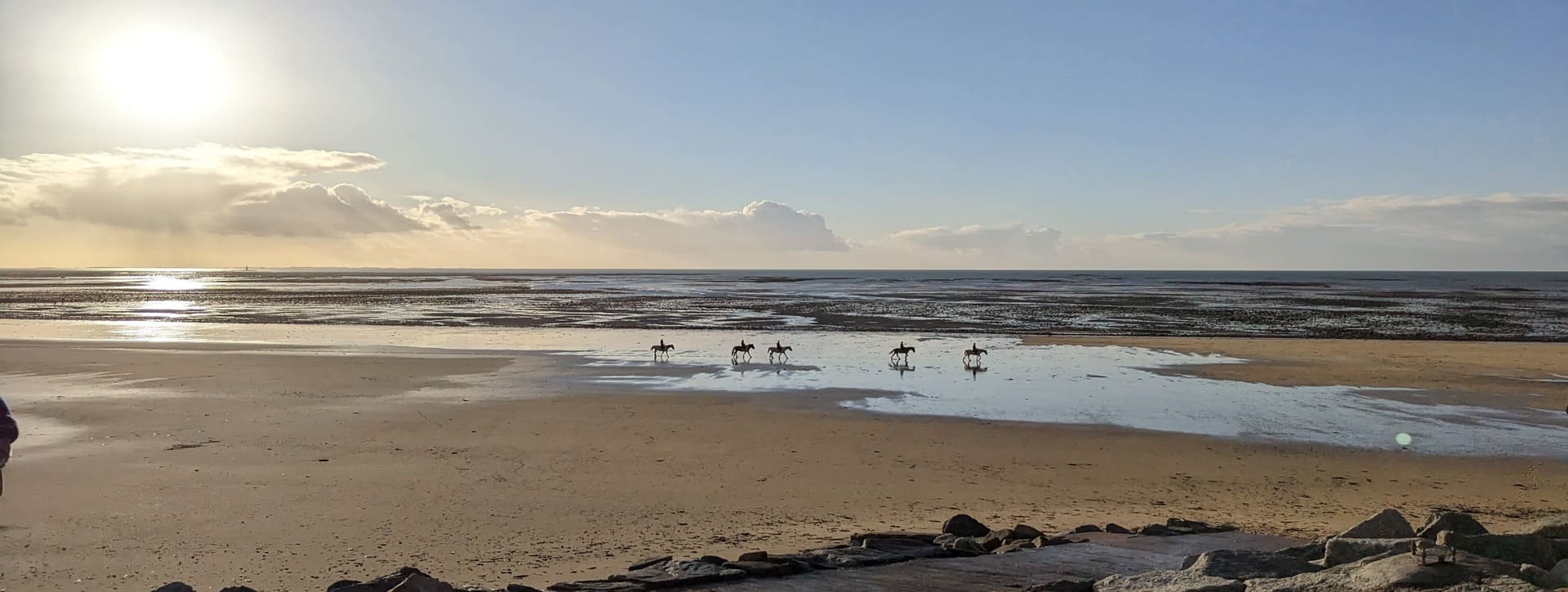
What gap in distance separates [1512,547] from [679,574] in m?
6.41

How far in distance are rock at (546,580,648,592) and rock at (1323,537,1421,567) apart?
540 centimetres

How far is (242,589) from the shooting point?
6.44m

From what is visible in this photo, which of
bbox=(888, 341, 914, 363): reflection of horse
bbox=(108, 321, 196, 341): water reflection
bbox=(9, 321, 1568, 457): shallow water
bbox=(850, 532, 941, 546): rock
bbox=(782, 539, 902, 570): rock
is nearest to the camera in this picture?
bbox=(782, 539, 902, 570): rock

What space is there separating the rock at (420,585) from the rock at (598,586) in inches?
33.2

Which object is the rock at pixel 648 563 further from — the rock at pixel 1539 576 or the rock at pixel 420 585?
the rock at pixel 1539 576

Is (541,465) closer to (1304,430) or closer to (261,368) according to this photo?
(1304,430)

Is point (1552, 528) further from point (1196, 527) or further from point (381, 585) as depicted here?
point (381, 585)

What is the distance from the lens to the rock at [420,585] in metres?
5.91

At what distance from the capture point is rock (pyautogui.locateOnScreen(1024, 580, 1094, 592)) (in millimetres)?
6562

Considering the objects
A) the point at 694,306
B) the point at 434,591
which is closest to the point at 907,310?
the point at 694,306

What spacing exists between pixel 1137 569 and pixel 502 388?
51.6ft

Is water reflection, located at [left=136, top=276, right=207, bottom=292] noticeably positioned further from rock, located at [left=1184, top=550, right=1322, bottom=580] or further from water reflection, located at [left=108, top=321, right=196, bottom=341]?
rock, located at [left=1184, top=550, right=1322, bottom=580]

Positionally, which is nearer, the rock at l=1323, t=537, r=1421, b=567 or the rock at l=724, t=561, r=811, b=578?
the rock at l=1323, t=537, r=1421, b=567

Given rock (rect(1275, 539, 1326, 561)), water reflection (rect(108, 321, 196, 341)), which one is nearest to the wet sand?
rock (rect(1275, 539, 1326, 561))
